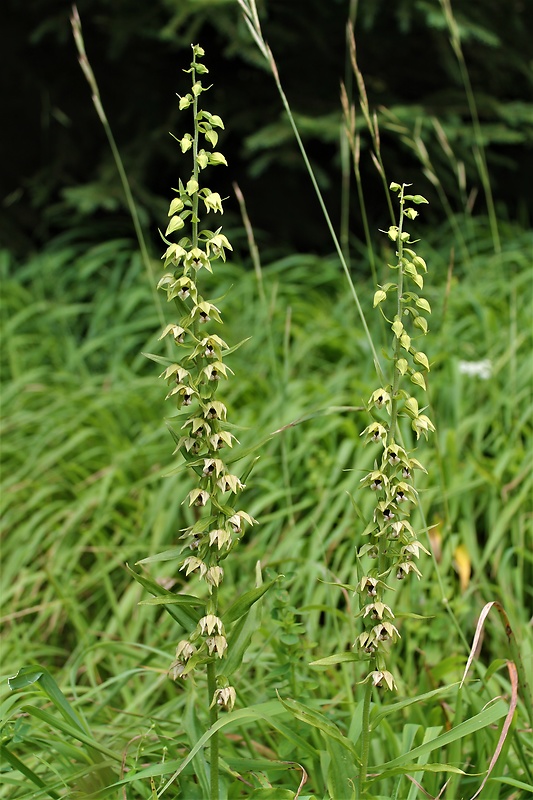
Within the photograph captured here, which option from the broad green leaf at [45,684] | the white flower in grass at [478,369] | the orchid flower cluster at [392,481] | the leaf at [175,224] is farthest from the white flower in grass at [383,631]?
the white flower in grass at [478,369]

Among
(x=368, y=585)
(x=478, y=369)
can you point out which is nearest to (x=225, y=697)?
(x=368, y=585)

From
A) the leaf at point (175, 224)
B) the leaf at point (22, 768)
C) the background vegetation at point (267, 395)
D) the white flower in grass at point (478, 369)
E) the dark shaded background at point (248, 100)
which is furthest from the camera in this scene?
the dark shaded background at point (248, 100)

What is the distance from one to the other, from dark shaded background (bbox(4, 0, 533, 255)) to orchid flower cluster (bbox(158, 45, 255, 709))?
2385mm

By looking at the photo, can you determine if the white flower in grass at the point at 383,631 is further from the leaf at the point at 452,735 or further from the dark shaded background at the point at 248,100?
the dark shaded background at the point at 248,100

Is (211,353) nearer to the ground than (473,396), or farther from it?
farther from it

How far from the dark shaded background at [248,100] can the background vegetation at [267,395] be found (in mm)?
16

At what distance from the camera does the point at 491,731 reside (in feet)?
6.06

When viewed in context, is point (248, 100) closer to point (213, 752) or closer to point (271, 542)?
point (271, 542)

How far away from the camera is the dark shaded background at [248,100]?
4098 millimetres

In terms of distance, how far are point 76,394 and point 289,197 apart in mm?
1927

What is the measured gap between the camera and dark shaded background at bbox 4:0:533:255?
13.4 feet

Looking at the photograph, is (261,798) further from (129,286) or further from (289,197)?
(289,197)

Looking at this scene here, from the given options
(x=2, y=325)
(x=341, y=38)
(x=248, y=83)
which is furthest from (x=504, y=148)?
(x=2, y=325)

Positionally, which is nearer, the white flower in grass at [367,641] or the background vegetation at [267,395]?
the white flower in grass at [367,641]
